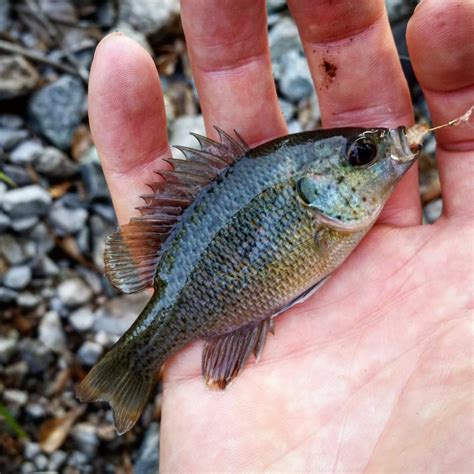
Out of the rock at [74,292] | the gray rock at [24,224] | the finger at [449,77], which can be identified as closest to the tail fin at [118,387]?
the rock at [74,292]

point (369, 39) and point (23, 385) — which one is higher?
point (369, 39)

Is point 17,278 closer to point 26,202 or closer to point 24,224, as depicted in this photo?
point 24,224

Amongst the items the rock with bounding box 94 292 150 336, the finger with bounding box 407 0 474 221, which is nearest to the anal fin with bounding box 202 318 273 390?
the finger with bounding box 407 0 474 221

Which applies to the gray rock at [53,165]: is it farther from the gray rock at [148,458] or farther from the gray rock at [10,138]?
the gray rock at [148,458]

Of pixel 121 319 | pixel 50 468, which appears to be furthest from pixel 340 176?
pixel 50 468

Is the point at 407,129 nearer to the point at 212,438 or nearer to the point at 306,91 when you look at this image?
the point at 212,438
